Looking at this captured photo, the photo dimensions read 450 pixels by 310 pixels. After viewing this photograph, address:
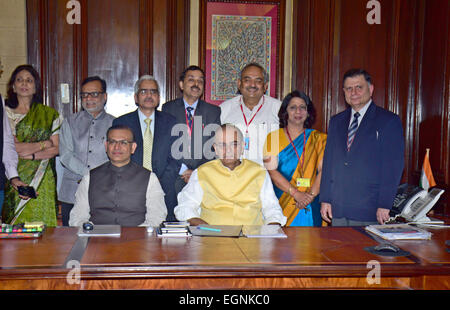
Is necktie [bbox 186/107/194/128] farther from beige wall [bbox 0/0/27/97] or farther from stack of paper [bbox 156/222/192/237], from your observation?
beige wall [bbox 0/0/27/97]

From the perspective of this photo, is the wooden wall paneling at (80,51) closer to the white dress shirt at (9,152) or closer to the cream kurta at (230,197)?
the white dress shirt at (9,152)

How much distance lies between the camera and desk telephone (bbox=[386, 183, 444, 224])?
2.59 m

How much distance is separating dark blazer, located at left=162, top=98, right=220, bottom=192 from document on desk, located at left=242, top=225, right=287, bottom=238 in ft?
3.42

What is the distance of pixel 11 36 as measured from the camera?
163 inches

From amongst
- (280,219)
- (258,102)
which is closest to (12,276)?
(280,219)

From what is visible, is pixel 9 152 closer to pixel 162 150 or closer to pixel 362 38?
pixel 162 150

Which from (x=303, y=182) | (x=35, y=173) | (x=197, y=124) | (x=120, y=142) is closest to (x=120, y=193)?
(x=120, y=142)

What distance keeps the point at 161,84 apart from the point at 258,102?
1.17 m

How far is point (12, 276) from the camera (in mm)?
1667

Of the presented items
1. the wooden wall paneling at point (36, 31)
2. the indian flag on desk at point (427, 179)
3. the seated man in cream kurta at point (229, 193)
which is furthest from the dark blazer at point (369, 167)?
the wooden wall paneling at point (36, 31)

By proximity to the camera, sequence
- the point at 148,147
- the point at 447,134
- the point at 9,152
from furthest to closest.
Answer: the point at 447,134
the point at 148,147
the point at 9,152

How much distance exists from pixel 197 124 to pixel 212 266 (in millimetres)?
1818

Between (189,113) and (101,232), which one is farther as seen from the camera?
(189,113)
